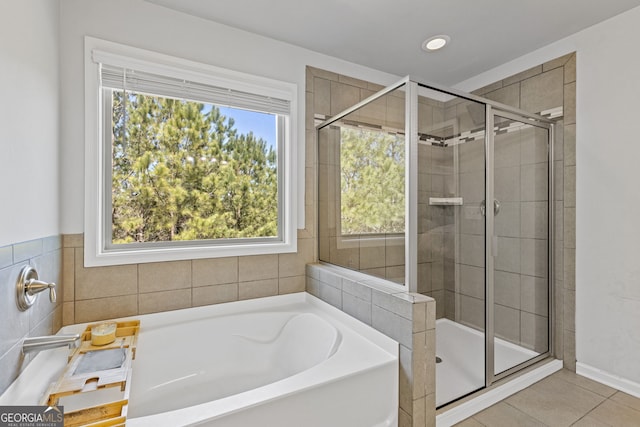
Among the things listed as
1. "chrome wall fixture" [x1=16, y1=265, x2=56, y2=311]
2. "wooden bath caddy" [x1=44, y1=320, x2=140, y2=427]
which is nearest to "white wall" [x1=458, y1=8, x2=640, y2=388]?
"wooden bath caddy" [x1=44, y1=320, x2=140, y2=427]

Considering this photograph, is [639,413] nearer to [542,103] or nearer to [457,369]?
[457,369]

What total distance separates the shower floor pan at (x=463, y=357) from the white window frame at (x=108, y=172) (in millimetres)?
1250

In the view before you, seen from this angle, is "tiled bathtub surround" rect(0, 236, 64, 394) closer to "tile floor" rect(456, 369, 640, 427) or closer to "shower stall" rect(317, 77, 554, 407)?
"shower stall" rect(317, 77, 554, 407)

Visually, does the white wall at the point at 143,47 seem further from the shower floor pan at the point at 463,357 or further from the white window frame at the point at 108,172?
the shower floor pan at the point at 463,357

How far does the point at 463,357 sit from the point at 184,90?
102 inches

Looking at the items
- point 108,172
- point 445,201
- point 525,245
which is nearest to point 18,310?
point 108,172

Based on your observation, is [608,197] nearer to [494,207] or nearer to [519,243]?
[519,243]

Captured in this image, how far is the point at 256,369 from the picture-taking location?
2002mm

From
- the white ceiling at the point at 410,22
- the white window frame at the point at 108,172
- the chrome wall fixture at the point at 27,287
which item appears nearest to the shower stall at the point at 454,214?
the white window frame at the point at 108,172

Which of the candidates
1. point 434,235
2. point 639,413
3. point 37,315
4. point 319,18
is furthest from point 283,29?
point 639,413

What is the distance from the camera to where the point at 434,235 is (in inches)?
80.3

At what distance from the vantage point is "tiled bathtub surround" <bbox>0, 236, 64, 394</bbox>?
1128 millimetres

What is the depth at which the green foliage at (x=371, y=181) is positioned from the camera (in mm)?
1847

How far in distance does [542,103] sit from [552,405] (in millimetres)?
2091
